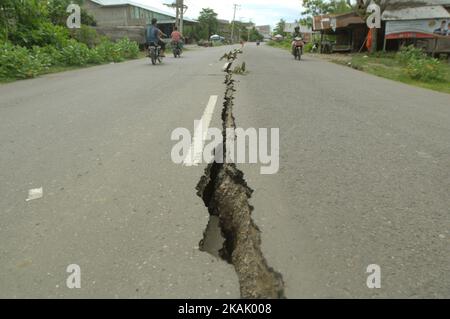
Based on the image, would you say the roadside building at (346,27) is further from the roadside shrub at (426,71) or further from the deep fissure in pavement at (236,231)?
the deep fissure in pavement at (236,231)

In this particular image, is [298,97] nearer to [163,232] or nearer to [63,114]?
[63,114]

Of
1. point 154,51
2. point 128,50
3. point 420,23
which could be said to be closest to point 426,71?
point 154,51

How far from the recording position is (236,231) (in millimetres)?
2240

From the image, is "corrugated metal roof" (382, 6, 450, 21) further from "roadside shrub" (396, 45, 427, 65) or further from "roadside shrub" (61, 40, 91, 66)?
"roadside shrub" (61, 40, 91, 66)

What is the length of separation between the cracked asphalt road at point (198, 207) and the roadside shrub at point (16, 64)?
497cm

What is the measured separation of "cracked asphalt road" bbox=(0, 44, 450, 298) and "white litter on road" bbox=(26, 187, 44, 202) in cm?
4

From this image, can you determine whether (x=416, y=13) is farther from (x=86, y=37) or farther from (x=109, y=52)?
(x=86, y=37)

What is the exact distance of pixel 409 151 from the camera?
3564 mm

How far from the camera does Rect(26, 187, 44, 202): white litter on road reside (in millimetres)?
2534

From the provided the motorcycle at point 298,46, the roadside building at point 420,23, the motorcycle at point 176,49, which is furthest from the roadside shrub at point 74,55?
the roadside building at point 420,23

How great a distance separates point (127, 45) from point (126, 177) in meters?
16.5

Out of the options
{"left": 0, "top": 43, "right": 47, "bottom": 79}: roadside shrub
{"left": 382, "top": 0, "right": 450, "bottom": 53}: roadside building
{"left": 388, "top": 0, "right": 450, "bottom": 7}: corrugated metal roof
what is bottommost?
{"left": 0, "top": 43, "right": 47, "bottom": 79}: roadside shrub


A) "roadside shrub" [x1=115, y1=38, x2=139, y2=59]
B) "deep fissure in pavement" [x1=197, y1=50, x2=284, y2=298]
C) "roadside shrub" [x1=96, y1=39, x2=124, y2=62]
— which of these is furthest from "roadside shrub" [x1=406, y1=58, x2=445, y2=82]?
"roadside shrub" [x1=115, y1=38, x2=139, y2=59]

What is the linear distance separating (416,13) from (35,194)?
21840mm
